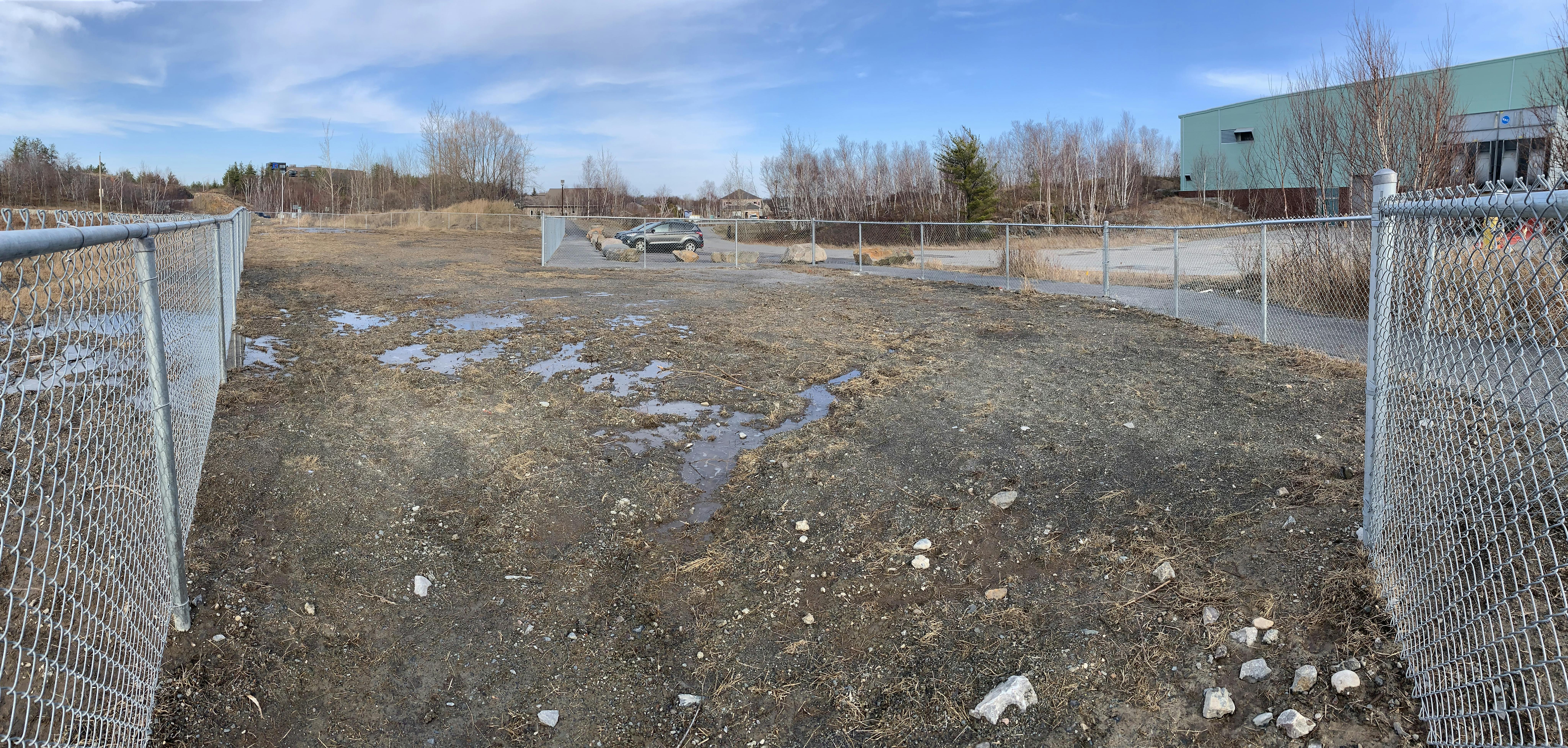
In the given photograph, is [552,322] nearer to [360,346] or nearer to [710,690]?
[360,346]

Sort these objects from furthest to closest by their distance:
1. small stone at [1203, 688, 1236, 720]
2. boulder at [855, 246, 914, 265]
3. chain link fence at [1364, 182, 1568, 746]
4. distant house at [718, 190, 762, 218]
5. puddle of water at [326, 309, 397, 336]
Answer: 1. distant house at [718, 190, 762, 218]
2. boulder at [855, 246, 914, 265]
3. puddle of water at [326, 309, 397, 336]
4. small stone at [1203, 688, 1236, 720]
5. chain link fence at [1364, 182, 1568, 746]

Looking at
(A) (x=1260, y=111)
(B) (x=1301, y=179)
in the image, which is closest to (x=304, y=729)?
(B) (x=1301, y=179)

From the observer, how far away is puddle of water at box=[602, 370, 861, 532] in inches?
222

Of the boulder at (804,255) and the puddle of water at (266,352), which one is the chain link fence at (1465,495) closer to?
the puddle of water at (266,352)

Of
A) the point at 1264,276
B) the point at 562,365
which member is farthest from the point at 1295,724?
the point at 1264,276

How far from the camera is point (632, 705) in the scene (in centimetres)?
341

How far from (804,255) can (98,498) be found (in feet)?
77.8

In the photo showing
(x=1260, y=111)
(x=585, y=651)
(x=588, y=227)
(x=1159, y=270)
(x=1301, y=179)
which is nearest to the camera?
(x=585, y=651)

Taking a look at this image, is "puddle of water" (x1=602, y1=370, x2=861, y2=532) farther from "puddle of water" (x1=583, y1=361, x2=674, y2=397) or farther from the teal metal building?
the teal metal building

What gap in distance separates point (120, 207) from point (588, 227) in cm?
2403

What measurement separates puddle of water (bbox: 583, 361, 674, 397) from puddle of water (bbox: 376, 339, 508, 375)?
139 centimetres

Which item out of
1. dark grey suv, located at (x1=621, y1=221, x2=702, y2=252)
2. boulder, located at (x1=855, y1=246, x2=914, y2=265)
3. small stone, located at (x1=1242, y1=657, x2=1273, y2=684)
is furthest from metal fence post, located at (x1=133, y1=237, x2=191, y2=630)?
dark grey suv, located at (x1=621, y1=221, x2=702, y2=252)

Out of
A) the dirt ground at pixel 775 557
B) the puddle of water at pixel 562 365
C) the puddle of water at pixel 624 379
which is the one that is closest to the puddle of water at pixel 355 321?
the dirt ground at pixel 775 557

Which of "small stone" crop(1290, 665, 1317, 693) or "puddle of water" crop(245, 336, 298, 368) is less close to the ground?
"puddle of water" crop(245, 336, 298, 368)
